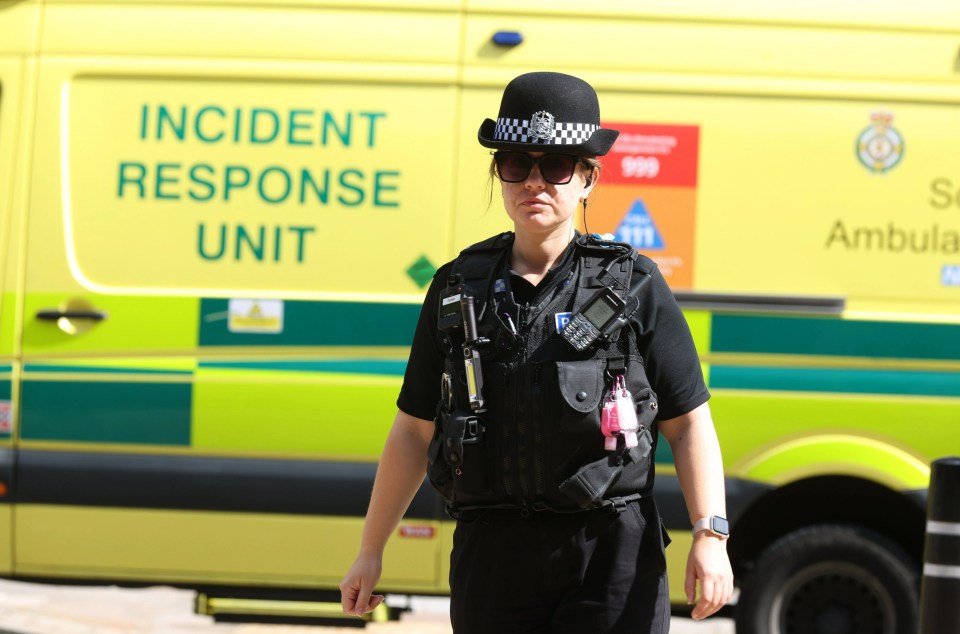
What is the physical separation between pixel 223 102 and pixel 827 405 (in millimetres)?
2236

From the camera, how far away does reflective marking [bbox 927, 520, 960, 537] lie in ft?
11.5

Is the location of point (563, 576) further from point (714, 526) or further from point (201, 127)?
point (201, 127)

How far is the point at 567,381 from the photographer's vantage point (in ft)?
7.54

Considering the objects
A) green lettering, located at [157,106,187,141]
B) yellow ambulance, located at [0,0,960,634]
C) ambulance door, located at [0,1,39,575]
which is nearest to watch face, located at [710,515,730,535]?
yellow ambulance, located at [0,0,960,634]

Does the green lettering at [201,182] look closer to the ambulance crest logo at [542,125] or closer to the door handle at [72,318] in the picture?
the door handle at [72,318]

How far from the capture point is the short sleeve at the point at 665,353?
238 cm

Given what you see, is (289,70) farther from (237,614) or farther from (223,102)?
(237,614)

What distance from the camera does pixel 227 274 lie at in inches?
179

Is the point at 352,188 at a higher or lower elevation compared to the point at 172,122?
lower

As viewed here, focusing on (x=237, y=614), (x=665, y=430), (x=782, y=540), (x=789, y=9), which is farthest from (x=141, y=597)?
(x=665, y=430)

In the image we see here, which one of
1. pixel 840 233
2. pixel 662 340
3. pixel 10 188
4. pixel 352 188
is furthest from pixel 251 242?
pixel 662 340

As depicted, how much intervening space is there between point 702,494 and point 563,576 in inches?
11.4

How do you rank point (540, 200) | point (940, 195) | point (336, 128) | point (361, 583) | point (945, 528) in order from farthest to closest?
point (336, 128)
point (940, 195)
point (945, 528)
point (361, 583)
point (540, 200)

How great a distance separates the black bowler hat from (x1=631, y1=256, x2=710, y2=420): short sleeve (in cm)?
25
